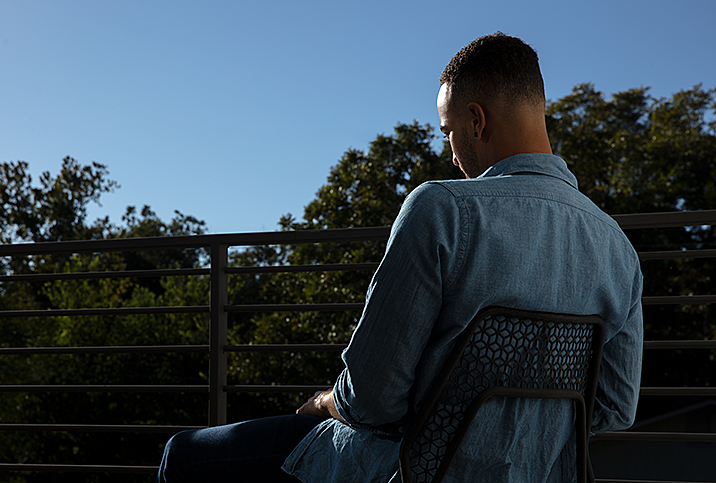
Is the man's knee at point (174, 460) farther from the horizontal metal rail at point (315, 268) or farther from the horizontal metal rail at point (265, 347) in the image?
Result: the horizontal metal rail at point (315, 268)

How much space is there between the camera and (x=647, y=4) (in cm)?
2380

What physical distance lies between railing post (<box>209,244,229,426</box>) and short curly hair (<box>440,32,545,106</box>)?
146cm

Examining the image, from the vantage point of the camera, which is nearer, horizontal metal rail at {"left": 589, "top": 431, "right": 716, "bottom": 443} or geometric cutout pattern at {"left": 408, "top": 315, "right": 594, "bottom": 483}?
geometric cutout pattern at {"left": 408, "top": 315, "right": 594, "bottom": 483}

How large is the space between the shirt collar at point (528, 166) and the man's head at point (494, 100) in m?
0.02

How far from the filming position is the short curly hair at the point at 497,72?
112 centimetres

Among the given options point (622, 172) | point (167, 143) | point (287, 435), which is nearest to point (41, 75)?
point (167, 143)

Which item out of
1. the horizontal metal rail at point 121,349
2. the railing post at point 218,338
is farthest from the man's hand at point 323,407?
the railing post at point 218,338

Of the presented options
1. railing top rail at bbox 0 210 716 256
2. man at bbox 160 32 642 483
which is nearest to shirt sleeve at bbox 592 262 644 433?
man at bbox 160 32 642 483

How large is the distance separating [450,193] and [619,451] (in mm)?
20014

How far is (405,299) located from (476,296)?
0.33ft

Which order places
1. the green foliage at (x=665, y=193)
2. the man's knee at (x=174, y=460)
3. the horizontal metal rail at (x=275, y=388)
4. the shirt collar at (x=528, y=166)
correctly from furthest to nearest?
the green foliage at (x=665, y=193) → the horizontal metal rail at (x=275, y=388) → the man's knee at (x=174, y=460) → the shirt collar at (x=528, y=166)

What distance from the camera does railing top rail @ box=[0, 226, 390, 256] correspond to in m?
2.22

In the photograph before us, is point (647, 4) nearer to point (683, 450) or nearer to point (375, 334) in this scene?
point (683, 450)

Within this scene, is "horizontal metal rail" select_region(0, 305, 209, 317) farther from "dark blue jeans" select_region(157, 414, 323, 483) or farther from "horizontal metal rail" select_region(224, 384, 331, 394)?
"dark blue jeans" select_region(157, 414, 323, 483)
